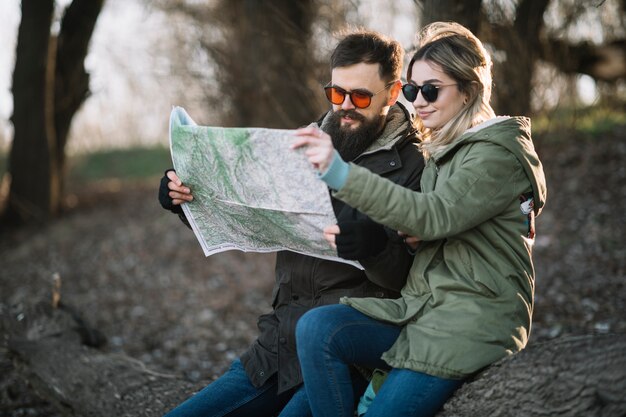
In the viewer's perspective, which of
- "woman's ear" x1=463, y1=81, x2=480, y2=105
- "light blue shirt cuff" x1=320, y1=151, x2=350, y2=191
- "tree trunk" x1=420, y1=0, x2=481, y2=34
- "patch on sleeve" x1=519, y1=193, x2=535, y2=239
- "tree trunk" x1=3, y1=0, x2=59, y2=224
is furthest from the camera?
"tree trunk" x1=3, y1=0, x2=59, y2=224

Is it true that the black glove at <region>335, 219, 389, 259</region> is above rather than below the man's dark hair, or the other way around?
below

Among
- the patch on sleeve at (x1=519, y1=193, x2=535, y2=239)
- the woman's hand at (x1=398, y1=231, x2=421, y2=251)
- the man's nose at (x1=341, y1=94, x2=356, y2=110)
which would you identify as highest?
the man's nose at (x1=341, y1=94, x2=356, y2=110)

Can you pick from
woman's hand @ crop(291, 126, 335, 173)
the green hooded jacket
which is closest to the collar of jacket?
the green hooded jacket

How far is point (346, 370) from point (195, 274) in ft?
19.2

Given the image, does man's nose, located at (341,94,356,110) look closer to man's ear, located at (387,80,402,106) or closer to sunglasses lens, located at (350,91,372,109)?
sunglasses lens, located at (350,91,372,109)

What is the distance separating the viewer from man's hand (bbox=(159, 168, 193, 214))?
9.95ft

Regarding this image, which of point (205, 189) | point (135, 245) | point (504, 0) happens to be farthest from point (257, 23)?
point (205, 189)

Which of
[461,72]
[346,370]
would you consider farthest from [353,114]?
[346,370]

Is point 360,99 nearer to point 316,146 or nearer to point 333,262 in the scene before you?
point 316,146

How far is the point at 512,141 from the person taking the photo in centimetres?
251

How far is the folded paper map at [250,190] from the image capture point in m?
2.62

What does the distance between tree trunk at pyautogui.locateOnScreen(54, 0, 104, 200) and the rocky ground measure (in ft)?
5.38

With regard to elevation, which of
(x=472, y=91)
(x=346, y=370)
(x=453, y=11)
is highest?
(x=453, y=11)

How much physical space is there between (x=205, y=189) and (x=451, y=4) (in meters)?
2.07
